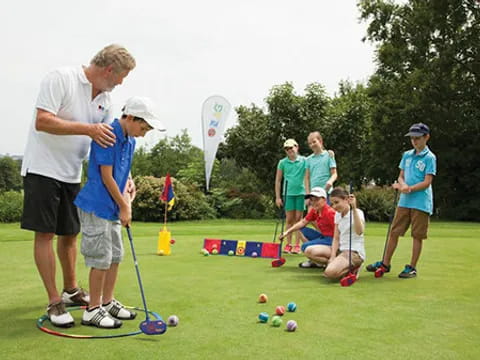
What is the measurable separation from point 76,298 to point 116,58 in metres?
1.83

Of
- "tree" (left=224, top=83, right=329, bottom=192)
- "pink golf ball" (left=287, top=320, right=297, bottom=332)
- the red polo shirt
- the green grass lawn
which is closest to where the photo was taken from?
the green grass lawn

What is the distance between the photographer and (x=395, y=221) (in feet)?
19.2

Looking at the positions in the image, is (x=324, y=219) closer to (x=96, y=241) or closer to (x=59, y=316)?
(x=96, y=241)

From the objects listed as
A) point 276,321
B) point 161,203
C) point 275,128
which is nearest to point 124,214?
point 276,321

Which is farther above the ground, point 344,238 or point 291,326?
point 344,238

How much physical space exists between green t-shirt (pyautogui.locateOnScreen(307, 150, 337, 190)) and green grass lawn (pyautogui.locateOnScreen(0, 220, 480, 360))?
1.22m

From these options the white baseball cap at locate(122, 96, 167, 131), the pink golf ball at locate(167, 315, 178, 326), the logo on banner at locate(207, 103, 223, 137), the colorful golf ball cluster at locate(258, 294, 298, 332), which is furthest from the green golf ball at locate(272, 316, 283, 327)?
the logo on banner at locate(207, 103, 223, 137)

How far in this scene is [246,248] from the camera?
7207mm

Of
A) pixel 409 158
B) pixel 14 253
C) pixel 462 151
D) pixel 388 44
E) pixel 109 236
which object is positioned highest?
pixel 388 44

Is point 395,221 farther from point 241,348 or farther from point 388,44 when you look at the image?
point 388,44

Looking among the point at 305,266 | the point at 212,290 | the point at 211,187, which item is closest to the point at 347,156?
the point at 211,187

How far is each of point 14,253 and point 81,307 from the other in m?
3.40

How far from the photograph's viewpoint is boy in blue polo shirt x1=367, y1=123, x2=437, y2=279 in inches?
221

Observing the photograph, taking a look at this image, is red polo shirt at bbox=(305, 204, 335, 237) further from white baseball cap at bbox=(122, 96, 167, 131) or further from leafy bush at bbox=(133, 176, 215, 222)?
leafy bush at bbox=(133, 176, 215, 222)
